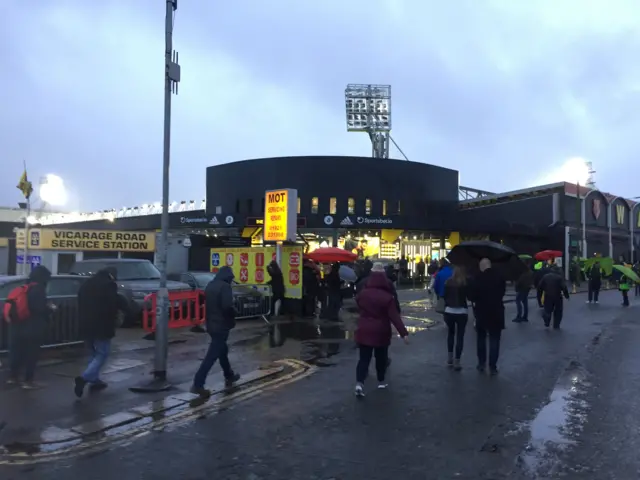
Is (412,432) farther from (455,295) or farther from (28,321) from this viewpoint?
(28,321)

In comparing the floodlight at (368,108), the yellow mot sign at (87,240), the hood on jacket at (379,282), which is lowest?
the hood on jacket at (379,282)

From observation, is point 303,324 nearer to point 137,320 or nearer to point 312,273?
point 312,273

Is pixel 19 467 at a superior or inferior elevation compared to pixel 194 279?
inferior

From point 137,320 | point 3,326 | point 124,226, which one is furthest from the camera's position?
point 124,226

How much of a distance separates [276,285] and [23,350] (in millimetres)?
8021

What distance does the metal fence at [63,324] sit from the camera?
10469mm

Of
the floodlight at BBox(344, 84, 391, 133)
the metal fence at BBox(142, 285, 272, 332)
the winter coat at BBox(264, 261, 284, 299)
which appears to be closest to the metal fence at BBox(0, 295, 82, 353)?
the metal fence at BBox(142, 285, 272, 332)

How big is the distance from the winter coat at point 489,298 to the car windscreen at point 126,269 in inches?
369

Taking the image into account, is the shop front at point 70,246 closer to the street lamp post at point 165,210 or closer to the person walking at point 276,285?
the person walking at point 276,285

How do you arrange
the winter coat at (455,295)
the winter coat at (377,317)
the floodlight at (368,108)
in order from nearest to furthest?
the winter coat at (377,317) < the winter coat at (455,295) < the floodlight at (368,108)

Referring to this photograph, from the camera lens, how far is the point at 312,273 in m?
16.4

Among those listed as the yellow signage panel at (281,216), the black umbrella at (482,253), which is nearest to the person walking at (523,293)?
the black umbrella at (482,253)

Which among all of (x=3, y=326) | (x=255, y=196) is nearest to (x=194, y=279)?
(x=3, y=326)

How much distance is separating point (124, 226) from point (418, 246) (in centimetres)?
2652
